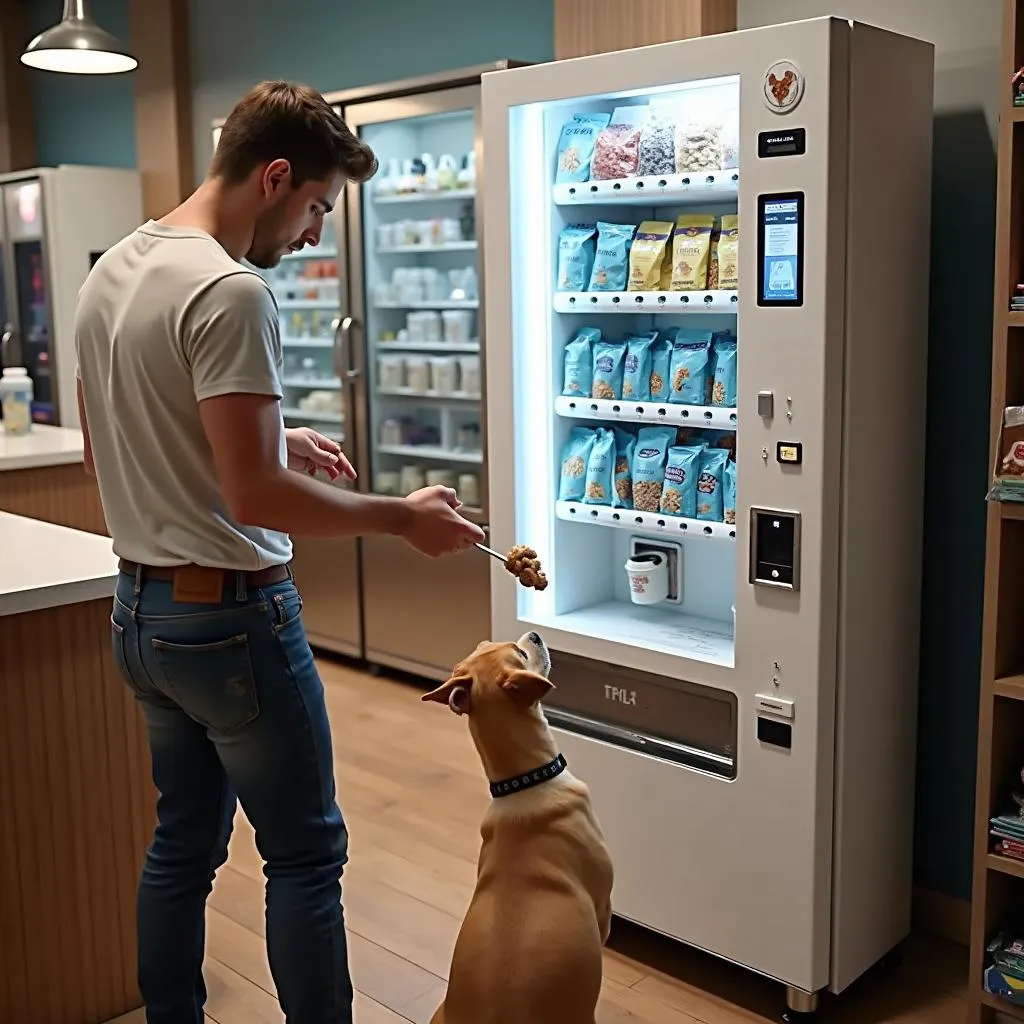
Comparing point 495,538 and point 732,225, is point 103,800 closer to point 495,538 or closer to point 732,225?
point 495,538

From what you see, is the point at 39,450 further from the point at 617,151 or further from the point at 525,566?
the point at 525,566

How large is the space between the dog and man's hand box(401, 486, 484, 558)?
18cm

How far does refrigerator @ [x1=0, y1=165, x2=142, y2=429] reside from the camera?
19.6ft

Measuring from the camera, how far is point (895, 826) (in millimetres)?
2635

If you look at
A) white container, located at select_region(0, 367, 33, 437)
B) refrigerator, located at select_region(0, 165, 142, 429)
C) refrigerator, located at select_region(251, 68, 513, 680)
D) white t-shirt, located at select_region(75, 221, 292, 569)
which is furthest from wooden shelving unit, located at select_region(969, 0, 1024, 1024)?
refrigerator, located at select_region(0, 165, 142, 429)

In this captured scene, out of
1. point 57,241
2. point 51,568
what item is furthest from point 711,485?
point 57,241

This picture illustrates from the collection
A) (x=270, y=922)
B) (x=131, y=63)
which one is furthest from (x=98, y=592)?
(x=131, y=63)

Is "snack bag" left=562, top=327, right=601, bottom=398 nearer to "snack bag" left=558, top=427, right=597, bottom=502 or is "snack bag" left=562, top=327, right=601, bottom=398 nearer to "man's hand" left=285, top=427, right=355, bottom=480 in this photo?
"snack bag" left=558, top=427, right=597, bottom=502

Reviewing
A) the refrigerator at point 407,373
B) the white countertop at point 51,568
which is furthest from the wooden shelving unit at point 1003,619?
the refrigerator at point 407,373

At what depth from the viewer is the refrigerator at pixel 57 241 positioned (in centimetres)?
598

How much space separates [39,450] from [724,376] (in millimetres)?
2541

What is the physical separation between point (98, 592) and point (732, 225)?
1446 mm

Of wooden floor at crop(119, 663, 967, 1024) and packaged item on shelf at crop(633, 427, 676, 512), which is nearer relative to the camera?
wooden floor at crop(119, 663, 967, 1024)

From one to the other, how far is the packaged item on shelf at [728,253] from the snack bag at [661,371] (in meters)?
0.21
